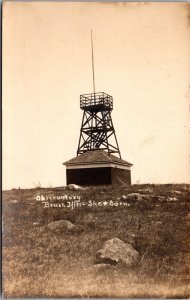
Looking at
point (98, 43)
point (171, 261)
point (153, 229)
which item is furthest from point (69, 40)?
point (171, 261)

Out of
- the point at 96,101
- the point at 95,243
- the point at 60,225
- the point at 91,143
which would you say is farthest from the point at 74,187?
the point at 96,101

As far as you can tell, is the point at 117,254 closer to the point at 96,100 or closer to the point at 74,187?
the point at 74,187

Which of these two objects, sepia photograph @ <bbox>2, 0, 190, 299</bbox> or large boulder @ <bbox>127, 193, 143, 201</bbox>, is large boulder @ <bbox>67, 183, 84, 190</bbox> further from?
large boulder @ <bbox>127, 193, 143, 201</bbox>

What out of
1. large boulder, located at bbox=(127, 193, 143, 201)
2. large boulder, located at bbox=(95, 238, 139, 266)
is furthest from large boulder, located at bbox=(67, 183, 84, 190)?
large boulder, located at bbox=(95, 238, 139, 266)

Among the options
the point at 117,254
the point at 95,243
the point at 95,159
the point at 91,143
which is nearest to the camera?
the point at 117,254

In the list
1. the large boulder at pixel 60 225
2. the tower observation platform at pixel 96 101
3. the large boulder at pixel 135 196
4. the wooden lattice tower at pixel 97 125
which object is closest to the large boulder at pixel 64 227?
the large boulder at pixel 60 225
